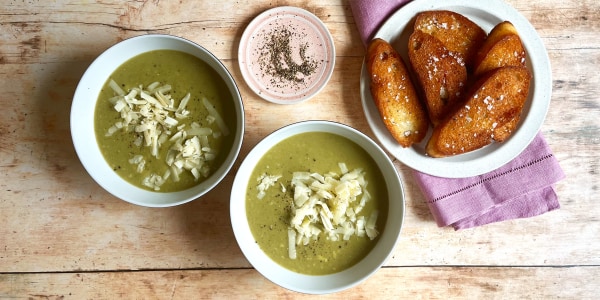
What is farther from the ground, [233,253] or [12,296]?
[233,253]

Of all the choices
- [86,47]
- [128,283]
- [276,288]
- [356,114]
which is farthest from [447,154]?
[86,47]

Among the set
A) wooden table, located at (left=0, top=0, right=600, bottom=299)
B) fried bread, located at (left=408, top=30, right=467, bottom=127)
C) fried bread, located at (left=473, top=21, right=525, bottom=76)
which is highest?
fried bread, located at (left=473, top=21, right=525, bottom=76)

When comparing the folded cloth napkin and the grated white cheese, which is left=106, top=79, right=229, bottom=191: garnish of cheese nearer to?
the grated white cheese

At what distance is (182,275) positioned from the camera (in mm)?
2260

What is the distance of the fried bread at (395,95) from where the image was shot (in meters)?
2.08

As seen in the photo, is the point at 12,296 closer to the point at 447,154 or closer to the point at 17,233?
the point at 17,233

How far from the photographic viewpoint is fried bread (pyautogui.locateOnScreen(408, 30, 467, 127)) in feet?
6.82

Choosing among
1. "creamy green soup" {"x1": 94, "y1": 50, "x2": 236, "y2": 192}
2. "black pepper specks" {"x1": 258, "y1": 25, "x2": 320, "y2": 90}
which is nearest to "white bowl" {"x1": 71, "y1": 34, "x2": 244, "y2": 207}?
"creamy green soup" {"x1": 94, "y1": 50, "x2": 236, "y2": 192}

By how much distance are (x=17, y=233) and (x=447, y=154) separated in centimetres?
196

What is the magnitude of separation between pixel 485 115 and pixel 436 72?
27cm

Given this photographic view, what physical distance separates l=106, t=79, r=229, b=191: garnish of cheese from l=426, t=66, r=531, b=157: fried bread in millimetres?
913

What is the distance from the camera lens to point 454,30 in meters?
2.14

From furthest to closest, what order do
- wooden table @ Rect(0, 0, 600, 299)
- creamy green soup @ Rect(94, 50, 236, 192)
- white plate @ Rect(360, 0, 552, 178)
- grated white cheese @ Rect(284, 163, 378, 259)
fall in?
wooden table @ Rect(0, 0, 600, 299)
white plate @ Rect(360, 0, 552, 178)
creamy green soup @ Rect(94, 50, 236, 192)
grated white cheese @ Rect(284, 163, 378, 259)

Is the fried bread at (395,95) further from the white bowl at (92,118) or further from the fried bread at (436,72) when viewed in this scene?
the white bowl at (92,118)
